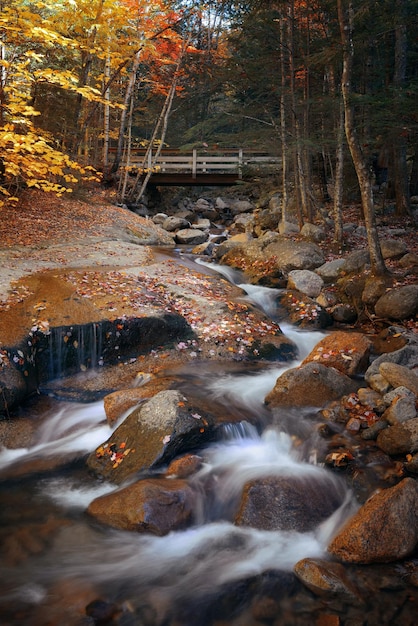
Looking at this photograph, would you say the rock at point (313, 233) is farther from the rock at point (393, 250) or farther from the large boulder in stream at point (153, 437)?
the large boulder in stream at point (153, 437)

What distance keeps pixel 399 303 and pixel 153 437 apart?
5331 millimetres

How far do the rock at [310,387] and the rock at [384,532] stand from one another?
2.06m

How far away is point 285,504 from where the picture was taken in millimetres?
4258

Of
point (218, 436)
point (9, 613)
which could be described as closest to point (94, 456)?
point (218, 436)

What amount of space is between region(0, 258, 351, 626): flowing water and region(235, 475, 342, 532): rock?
0.06 meters

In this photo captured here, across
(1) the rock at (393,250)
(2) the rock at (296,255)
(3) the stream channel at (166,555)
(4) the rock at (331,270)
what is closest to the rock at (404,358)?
(3) the stream channel at (166,555)

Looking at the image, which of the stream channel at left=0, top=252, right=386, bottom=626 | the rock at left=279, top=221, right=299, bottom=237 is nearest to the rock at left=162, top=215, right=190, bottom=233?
the rock at left=279, top=221, right=299, bottom=237

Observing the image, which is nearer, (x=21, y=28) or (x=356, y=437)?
(x=356, y=437)

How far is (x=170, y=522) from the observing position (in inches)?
166

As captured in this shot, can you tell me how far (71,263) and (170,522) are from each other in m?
6.73

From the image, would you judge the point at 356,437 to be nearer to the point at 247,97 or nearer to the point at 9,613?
the point at 9,613

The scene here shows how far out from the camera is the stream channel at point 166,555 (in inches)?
133

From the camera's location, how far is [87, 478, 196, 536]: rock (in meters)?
4.18

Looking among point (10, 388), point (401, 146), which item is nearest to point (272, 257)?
point (401, 146)
